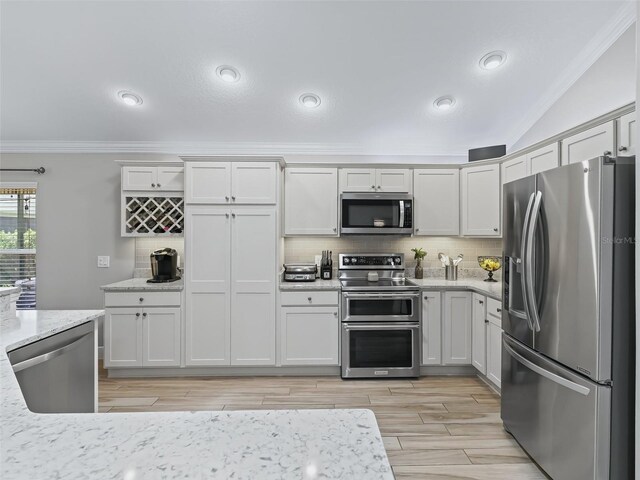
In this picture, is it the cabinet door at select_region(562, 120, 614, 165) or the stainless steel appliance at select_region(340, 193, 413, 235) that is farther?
the stainless steel appliance at select_region(340, 193, 413, 235)

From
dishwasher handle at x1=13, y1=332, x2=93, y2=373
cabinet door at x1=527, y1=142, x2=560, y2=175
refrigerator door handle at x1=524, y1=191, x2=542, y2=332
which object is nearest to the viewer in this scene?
dishwasher handle at x1=13, y1=332, x2=93, y2=373

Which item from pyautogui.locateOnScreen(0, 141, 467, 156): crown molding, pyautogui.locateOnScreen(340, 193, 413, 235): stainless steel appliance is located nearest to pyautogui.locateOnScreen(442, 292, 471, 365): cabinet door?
pyautogui.locateOnScreen(340, 193, 413, 235): stainless steel appliance

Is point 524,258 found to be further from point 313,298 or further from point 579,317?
point 313,298

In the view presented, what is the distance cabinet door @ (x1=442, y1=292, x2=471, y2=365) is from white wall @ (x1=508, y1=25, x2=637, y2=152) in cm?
185

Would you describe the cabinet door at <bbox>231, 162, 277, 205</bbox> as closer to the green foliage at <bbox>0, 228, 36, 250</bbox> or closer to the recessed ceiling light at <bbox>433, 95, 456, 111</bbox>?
the recessed ceiling light at <bbox>433, 95, 456, 111</bbox>

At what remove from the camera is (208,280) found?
3402 millimetres

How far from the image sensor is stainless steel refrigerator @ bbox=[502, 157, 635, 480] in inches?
62.7

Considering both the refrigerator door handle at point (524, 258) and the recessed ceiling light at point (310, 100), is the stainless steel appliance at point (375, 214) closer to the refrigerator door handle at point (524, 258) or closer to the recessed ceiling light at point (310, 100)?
the recessed ceiling light at point (310, 100)

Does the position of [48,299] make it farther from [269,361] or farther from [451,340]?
[451,340]

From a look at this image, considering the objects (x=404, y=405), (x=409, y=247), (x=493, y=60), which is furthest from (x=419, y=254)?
(x=493, y=60)

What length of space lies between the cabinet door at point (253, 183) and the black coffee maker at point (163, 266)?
3.14 feet

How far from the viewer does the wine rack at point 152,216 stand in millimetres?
3686

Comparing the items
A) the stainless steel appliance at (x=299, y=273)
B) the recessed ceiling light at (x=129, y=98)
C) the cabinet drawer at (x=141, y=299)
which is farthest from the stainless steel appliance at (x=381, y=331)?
the recessed ceiling light at (x=129, y=98)

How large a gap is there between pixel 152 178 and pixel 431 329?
336 cm
